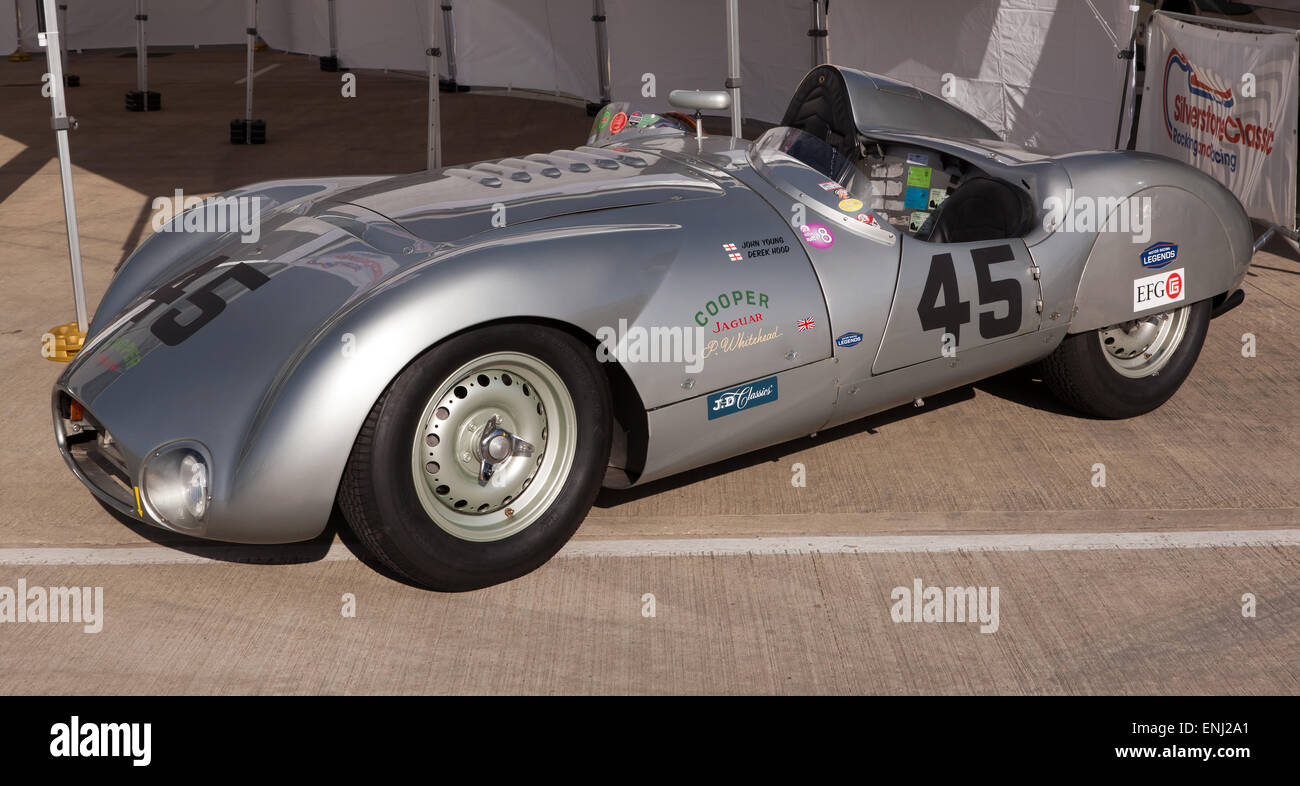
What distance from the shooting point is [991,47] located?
9227mm

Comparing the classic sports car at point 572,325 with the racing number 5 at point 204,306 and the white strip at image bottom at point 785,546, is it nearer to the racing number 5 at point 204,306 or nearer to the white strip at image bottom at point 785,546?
the racing number 5 at point 204,306

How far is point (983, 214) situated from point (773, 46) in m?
7.01

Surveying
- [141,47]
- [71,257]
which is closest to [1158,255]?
[71,257]

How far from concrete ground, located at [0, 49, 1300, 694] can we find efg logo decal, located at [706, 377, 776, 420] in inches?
18.0

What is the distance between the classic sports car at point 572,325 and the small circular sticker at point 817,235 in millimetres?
16

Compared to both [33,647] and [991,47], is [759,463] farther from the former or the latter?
[991,47]

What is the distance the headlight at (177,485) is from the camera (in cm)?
310

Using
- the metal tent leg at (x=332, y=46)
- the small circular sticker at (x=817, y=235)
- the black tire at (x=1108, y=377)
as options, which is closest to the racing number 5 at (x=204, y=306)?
the small circular sticker at (x=817, y=235)

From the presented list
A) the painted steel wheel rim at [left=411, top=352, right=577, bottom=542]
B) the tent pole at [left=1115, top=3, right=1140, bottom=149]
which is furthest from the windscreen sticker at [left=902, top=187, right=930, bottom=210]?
the tent pole at [left=1115, top=3, right=1140, bottom=149]

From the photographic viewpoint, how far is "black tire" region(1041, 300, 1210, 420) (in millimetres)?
4578

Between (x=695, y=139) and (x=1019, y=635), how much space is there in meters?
2.21

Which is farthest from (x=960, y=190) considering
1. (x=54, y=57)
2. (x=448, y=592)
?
(x=54, y=57)

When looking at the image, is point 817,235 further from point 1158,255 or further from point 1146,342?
point 1146,342

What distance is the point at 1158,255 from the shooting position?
14.9ft
